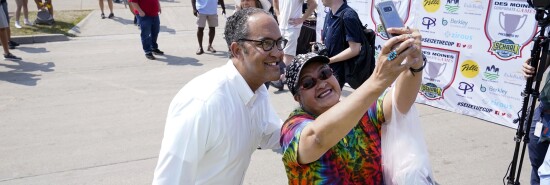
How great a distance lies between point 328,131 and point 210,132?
0.52 m

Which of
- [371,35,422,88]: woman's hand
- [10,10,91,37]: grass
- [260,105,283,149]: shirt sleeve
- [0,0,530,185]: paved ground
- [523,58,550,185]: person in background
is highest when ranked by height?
[371,35,422,88]: woman's hand

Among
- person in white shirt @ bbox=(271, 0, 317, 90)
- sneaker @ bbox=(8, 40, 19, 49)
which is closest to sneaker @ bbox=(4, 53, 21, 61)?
sneaker @ bbox=(8, 40, 19, 49)

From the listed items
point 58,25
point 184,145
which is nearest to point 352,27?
point 184,145

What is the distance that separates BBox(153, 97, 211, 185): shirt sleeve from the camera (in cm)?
179

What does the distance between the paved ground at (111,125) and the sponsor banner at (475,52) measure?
222mm

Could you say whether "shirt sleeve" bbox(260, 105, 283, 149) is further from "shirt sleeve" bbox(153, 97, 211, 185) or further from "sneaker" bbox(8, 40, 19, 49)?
"sneaker" bbox(8, 40, 19, 49)

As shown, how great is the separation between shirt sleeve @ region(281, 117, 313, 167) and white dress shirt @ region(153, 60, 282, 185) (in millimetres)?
199

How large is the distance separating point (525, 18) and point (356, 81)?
2.37m

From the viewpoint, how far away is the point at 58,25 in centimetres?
1179

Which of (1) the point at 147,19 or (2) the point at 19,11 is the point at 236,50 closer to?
(1) the point at 147,19

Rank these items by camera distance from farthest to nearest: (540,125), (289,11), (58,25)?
(58,25) → (289,11) → (540,125)

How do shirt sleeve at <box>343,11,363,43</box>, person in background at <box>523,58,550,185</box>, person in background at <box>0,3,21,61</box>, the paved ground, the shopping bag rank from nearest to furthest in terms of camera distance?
the shopping bag, person in background at <box>523,58,550,185</box>, shirt sleeve at <box>343,11,363,43</box>, the paved ground, person in background at <box>0,3,21,61</box>

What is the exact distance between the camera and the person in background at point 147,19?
28.9 ft

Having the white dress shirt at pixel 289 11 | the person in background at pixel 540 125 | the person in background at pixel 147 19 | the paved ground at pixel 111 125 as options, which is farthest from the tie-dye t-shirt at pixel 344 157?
the person in background at pixel 147 19
